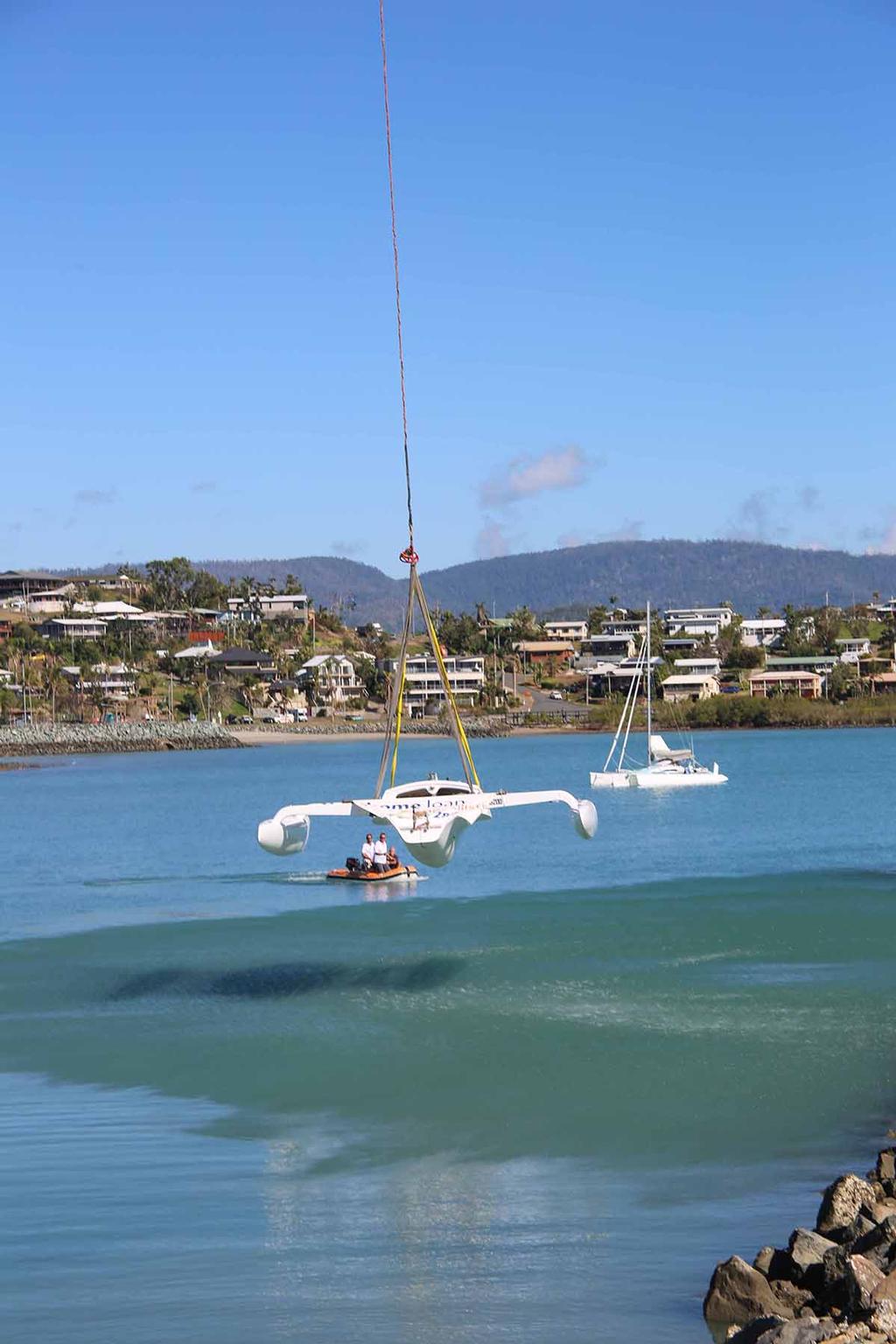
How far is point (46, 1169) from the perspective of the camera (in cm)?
1475

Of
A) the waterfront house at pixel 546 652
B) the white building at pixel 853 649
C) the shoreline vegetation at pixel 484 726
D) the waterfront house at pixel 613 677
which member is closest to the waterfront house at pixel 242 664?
the shoreline vegetation at pixel 484 726

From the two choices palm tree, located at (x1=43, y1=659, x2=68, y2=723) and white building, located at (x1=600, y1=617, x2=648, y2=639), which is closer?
palm tree, located at (x1=43, y1=659, x2=68, y2=723)

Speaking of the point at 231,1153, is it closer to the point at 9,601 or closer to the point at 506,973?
the point at 506,973

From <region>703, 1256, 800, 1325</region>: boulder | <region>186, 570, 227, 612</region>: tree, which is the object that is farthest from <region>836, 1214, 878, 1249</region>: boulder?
<region>186, 570, 227, 612</region>: tree

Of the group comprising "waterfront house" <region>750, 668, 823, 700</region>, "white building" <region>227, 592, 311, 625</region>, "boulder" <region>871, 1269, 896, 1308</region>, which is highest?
"white building" <region>227, 592, 311, 625</region>

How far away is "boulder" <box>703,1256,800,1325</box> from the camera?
10.9 meters

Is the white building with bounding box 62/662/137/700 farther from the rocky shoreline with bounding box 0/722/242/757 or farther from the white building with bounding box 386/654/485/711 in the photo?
the white building with bounding box 386/654/485/711

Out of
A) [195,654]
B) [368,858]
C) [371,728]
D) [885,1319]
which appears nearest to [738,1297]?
[885,1319]

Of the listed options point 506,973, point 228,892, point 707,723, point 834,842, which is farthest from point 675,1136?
point 707,723

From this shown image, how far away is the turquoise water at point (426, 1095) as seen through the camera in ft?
39.5

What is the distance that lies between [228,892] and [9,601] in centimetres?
13225

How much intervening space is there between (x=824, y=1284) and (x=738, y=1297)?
56 centimetres

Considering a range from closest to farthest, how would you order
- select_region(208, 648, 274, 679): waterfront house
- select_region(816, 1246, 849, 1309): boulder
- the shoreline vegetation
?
select_region(816, 1246, 849, 1309): boulder, the shoreline vegetation, select_region(208, 648, 274, 679): waterfront house

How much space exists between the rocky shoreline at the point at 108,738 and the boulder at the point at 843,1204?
4259 inches
